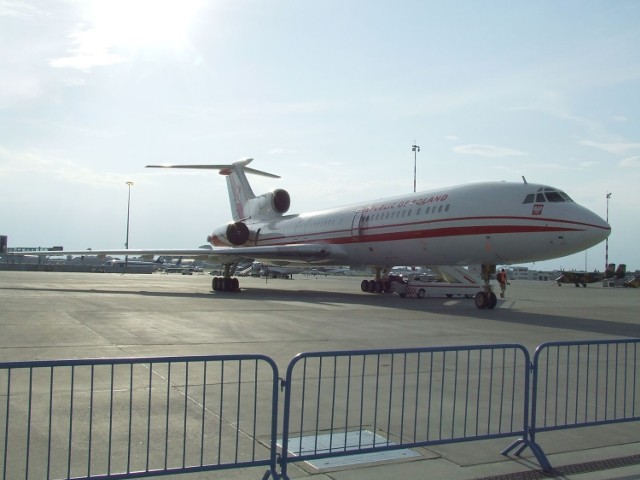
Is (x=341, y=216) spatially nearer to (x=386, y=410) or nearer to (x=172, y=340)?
(x=172, y=340)

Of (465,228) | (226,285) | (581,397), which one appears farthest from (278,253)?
(581,397)

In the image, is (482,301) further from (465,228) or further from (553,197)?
(553,197)

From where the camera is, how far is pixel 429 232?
22031mm

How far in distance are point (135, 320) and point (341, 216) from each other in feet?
50.0

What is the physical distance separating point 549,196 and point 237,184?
23.1 m

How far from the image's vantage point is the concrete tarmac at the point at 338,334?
512 cm

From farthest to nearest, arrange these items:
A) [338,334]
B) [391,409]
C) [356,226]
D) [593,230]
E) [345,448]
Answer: [356,226] < [593,230] < [338,334] < [391,409] < [345,448]

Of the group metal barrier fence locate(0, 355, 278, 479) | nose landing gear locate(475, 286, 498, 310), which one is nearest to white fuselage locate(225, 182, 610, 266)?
nose landing gear locate(475, 286, 498, 310)

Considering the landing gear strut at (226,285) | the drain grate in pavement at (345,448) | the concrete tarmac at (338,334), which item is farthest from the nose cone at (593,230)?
the landing gear strut at (226,285)

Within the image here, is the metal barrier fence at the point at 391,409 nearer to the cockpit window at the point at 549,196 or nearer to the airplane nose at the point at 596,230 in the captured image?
the airplane nose at the point at 596,230

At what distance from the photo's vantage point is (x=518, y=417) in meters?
6.45

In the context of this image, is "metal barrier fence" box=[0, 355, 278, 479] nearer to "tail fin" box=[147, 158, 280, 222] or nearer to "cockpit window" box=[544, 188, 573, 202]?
"cockpit window" box=[544, 188, 573, 202]

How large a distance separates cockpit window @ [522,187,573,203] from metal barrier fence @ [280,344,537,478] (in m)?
10.9

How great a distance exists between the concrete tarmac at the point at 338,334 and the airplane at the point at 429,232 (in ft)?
6.85
